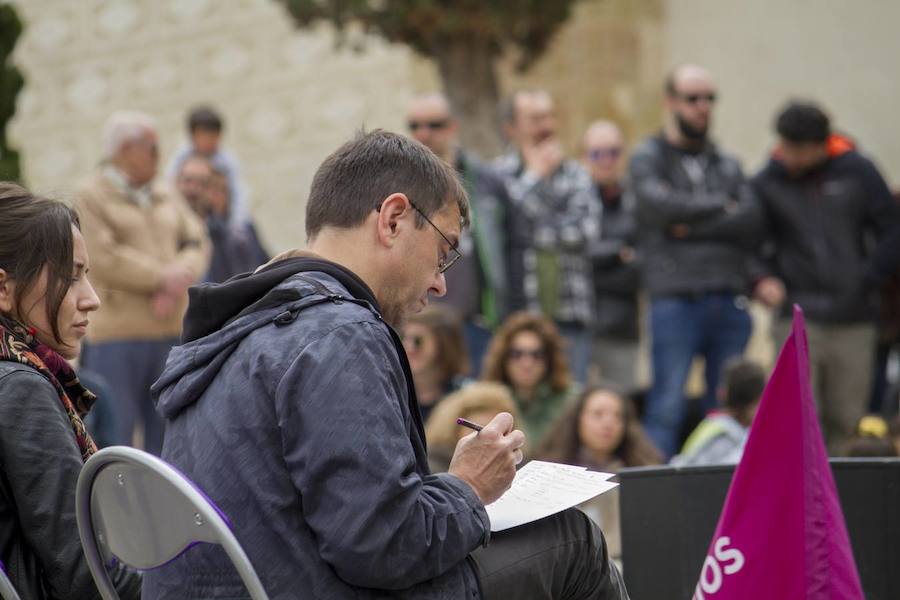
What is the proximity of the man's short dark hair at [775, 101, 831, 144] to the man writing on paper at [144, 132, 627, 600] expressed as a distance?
190 inches

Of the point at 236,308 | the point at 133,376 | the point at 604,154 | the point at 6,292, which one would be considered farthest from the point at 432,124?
the point at 236,308

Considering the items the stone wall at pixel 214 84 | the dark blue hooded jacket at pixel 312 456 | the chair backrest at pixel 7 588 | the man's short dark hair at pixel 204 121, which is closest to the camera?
the dark blue hooded jacket at pixel 312 456

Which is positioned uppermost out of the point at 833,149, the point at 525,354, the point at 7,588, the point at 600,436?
the point at 833,149

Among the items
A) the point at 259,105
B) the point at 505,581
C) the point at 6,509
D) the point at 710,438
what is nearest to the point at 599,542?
the point at 505,581

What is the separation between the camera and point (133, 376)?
7.02 m

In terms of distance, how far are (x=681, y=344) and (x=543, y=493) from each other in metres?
4.41

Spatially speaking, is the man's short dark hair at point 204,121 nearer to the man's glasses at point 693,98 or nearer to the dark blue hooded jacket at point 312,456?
the man's glasses at point 693,98

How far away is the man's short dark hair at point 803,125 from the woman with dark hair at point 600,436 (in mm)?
1958

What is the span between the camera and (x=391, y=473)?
2486mm

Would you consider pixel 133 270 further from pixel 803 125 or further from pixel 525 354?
pixel 803 125

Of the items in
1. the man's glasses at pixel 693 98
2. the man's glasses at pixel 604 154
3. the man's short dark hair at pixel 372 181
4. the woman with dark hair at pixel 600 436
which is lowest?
the woman with dark hair at pixel 600 436

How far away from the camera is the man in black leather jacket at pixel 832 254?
7.43 m

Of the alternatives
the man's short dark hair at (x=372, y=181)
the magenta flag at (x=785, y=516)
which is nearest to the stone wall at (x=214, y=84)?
the magenta flag at (x=785, y=516)

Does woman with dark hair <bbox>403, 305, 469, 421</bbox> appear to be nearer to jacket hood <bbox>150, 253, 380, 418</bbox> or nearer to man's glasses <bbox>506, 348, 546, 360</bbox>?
man's glasses <bbox>506, 348, 546, 360</bbox>
